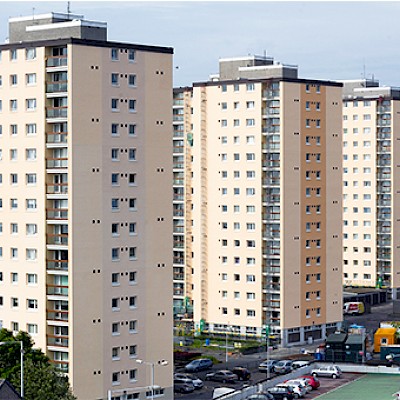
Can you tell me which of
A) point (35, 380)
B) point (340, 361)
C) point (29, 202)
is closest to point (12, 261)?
point (29, 202)

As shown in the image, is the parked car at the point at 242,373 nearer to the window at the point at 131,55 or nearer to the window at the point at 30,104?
the window at the point at 131,55

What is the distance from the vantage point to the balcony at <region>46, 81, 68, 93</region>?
79644mm

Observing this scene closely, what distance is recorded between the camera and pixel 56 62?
8019 cm

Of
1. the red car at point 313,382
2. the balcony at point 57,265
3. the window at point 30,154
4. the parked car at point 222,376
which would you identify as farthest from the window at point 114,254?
the red car at point 313,382

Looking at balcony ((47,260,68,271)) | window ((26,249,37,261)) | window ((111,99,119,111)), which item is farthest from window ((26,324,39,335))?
window ((111,99,119,111))

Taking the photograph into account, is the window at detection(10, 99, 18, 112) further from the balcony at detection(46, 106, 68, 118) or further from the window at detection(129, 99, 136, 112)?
the window at detection(129, 99, 136, 112)

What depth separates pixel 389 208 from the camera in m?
147

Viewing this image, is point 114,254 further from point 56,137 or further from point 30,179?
point 56,137

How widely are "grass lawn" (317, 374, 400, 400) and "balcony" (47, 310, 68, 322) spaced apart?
22182 millimetres

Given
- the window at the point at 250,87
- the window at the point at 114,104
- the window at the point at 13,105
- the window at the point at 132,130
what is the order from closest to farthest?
the window at the point at 114,104 < the window at the point at 13,105 < the window at the point at 132,130 < the window at the point at 250,87

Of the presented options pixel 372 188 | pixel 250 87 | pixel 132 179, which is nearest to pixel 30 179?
pixel 132 179

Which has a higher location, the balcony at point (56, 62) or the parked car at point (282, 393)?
the balcony at point (56, 62)

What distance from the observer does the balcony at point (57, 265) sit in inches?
3132

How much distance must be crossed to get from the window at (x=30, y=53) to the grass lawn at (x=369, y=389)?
33.4 m
